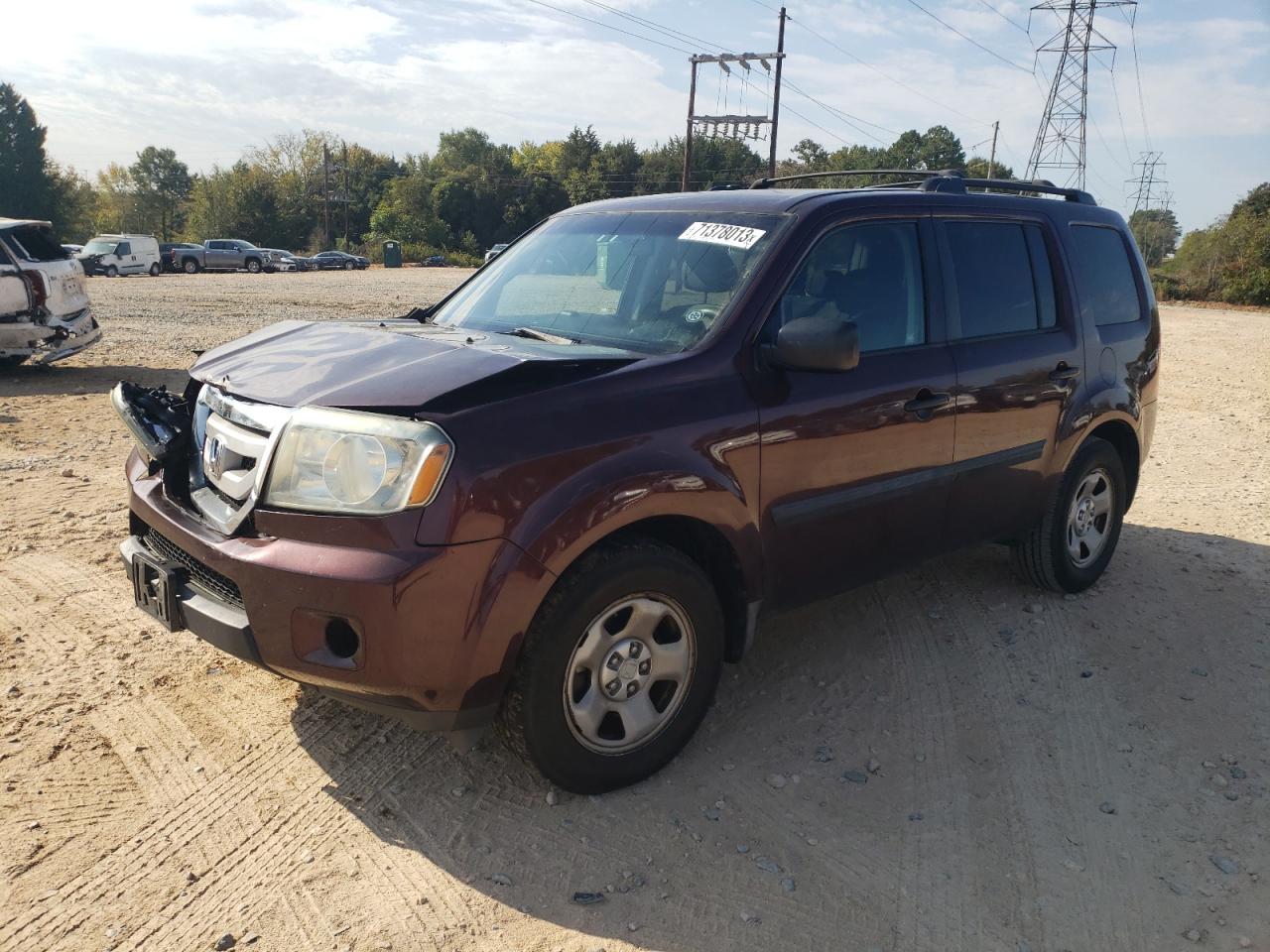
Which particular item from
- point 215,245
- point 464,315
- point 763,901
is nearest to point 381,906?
point 763,901

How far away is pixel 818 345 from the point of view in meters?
3.15

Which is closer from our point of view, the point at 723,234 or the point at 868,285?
the point at 723,234

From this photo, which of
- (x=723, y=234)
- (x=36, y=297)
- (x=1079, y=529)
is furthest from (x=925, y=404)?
(x=36, y=297)

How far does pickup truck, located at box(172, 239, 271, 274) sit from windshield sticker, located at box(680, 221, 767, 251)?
47.9 m

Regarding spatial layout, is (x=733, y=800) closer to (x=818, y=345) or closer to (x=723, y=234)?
(x=818, y=345)

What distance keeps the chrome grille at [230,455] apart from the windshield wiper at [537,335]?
1.04 metres

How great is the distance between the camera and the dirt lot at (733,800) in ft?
8.64

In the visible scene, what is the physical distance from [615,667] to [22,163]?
3050 inches

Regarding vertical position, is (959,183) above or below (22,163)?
below

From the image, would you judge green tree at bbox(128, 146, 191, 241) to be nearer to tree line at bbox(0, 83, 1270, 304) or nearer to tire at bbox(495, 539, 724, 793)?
tree line at bbox(0, 83, 1270, 304)

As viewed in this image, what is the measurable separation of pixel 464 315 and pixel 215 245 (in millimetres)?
48786

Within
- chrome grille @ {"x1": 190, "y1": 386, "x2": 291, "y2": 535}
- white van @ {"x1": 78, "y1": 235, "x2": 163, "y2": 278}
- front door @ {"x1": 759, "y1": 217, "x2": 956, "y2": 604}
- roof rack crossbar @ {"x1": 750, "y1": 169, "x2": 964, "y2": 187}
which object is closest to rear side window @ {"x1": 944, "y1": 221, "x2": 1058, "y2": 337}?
front door @ {"x1": 759, "y1": 217, "x2": 956, "y2": 604}

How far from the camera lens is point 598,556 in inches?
114

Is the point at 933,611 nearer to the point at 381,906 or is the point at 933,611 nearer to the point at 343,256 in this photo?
the point at 381,906
